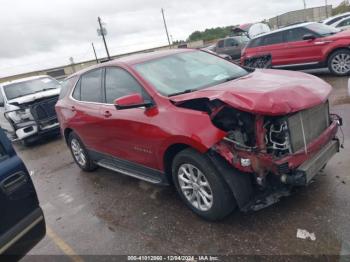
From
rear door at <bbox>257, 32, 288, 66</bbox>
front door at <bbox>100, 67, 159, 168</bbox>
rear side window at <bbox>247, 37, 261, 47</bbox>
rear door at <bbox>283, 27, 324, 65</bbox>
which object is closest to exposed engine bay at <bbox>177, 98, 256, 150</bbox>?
front door at <bbox>100, 67, 159, 168</bbox>

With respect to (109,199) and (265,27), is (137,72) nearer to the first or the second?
(109,199)

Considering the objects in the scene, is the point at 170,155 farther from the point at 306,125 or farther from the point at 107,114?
the point at 306,125

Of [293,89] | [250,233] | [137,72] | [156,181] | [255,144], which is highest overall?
[137,72]

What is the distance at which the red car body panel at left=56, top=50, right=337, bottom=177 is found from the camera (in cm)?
313

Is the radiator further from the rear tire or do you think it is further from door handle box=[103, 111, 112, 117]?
the rear tire

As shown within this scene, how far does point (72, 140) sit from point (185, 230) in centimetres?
318

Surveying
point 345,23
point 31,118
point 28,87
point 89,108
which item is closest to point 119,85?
point 89,108

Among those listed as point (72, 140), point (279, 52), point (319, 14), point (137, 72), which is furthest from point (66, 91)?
point (319, 14)

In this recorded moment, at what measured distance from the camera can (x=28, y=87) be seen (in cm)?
992

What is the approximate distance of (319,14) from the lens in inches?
1820

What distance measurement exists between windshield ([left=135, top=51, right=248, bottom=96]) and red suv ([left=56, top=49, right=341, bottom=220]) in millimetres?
13

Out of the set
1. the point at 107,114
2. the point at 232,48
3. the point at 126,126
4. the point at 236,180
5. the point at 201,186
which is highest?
the point at 107,114

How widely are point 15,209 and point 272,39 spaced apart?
34.2 feet

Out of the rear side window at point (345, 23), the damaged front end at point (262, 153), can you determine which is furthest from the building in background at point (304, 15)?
the damaged front end at point (262, 153)
